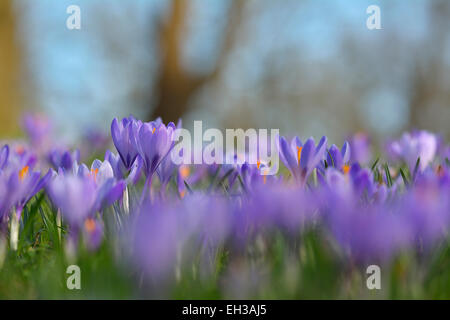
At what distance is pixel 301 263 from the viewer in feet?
3.19

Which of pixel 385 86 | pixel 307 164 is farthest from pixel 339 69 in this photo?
pixel 307 164

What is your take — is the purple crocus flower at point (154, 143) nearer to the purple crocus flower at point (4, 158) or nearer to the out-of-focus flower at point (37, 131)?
the purple crocus flower at point (4, 158)

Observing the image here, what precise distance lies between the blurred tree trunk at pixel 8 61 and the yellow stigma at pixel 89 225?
10.3m

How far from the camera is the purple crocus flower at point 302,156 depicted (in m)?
1.29

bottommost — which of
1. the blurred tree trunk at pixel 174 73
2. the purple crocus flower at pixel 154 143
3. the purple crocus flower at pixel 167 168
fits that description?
the purple crocus flower at pixel 167 168

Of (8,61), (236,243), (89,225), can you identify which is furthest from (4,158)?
(8,61)

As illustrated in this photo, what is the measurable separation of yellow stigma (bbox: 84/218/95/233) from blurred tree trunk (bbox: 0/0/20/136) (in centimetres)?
1025

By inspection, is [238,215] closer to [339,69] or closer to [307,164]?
[307,164]

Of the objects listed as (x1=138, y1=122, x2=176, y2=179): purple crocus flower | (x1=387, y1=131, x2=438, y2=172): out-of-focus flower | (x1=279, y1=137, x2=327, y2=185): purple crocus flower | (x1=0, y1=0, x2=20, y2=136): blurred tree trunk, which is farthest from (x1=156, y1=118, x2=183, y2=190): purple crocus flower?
(x1=0, y1=0, x2=20, y2=136): blurred tree trunk

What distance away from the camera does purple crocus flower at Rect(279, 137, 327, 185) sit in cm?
129

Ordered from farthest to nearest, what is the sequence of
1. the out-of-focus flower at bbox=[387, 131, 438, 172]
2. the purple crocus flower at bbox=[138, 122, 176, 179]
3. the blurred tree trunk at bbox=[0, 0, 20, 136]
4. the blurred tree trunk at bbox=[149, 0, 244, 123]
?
the blurred tree trunk at bbox=[149, 0, 244, 123]
the blurred tree trunk at bbox=[0, 0, 20, 136]
the out-of-focus flower at bbox=[387, 131, 438, 172]
the purple crocus flower at bbox=[138, 122, 176, 179]

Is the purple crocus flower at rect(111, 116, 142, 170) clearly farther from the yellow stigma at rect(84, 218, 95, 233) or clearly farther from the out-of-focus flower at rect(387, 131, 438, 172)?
the out-of-focus flower at rect(387, 131, 438, 172)

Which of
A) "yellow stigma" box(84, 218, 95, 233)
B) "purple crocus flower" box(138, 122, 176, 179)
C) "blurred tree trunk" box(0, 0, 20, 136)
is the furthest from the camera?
"blurred tree trunk" box(0, 0, 20, 136)

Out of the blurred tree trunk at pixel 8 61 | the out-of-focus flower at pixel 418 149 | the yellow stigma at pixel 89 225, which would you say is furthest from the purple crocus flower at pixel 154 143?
the blurred tree trunk at pixel 8 61
